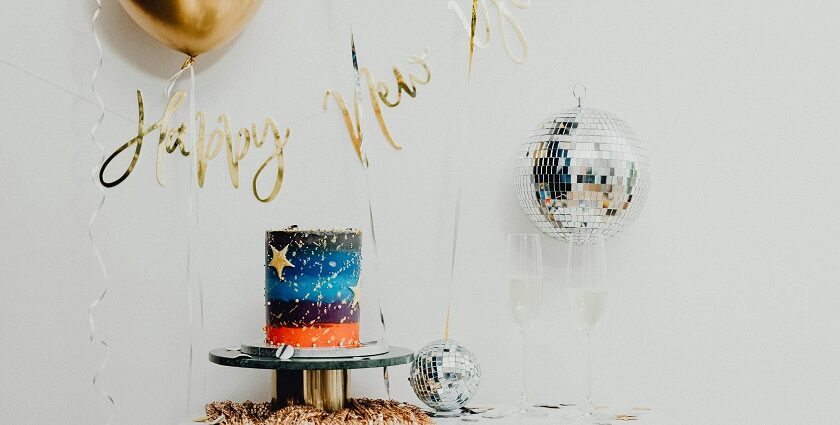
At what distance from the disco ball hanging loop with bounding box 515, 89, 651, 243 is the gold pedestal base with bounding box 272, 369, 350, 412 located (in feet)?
1.33

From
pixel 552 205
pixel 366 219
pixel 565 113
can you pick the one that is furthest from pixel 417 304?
pixel 565 113

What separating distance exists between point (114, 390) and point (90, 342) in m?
0.08

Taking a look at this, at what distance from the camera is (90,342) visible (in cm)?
149

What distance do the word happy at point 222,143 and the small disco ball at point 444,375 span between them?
37cm

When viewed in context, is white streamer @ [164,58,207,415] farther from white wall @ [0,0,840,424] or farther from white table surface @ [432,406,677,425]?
white table surface @ [432,406,677,425]

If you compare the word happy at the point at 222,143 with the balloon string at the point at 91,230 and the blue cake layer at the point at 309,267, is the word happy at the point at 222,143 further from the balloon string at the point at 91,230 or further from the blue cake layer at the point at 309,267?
the blue cake layer at the point at 309,267

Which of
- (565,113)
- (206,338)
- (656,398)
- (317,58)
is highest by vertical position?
(317,58)

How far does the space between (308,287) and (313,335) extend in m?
0.07

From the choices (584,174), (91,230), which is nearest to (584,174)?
(584,174)

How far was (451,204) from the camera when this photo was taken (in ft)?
5.00

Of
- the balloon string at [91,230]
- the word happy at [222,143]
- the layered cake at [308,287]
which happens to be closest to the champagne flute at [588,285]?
the layered cake at [308,287]

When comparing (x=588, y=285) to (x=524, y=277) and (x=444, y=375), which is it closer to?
(x=524, y=277)

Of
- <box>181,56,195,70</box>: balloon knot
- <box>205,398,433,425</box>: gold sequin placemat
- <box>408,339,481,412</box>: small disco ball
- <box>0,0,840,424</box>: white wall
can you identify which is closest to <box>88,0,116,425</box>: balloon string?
<box>0,0,840,424</box>: white wall

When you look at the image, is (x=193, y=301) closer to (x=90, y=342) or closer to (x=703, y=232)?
(x=90, y=342)
